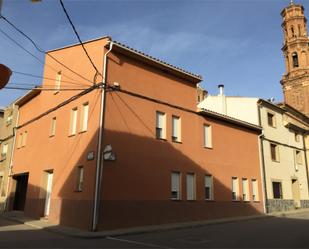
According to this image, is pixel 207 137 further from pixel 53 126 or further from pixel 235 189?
pixel 53 126

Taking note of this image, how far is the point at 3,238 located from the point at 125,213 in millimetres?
5146

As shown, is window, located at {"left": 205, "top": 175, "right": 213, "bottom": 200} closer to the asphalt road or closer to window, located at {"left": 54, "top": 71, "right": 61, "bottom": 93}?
the asphalt road

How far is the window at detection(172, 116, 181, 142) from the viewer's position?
748 inches

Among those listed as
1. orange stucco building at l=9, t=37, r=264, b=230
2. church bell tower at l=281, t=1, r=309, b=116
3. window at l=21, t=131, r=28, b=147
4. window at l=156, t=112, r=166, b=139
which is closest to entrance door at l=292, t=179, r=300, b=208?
orange stucco building at l=9, t=37, r=264, b=230

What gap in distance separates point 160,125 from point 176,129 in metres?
1.30

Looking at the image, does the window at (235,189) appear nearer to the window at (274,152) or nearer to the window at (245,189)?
the window at (245,189)

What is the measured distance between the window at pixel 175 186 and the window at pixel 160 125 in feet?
6.94

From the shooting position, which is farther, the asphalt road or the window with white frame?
the window with white frame

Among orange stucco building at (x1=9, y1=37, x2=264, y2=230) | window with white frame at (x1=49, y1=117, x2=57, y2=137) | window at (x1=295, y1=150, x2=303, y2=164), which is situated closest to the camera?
orange stucco building at (x1=9, y1=37, x2=264, y2=230)

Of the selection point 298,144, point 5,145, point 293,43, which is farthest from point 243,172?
point 293,43

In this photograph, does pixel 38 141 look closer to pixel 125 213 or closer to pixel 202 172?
pixel 125 213

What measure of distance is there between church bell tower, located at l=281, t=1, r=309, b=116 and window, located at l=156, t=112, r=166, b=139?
3831cm

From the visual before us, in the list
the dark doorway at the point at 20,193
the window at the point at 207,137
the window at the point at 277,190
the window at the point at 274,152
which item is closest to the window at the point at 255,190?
the window at the point at 277,190

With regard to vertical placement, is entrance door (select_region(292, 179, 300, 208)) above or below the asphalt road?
above
